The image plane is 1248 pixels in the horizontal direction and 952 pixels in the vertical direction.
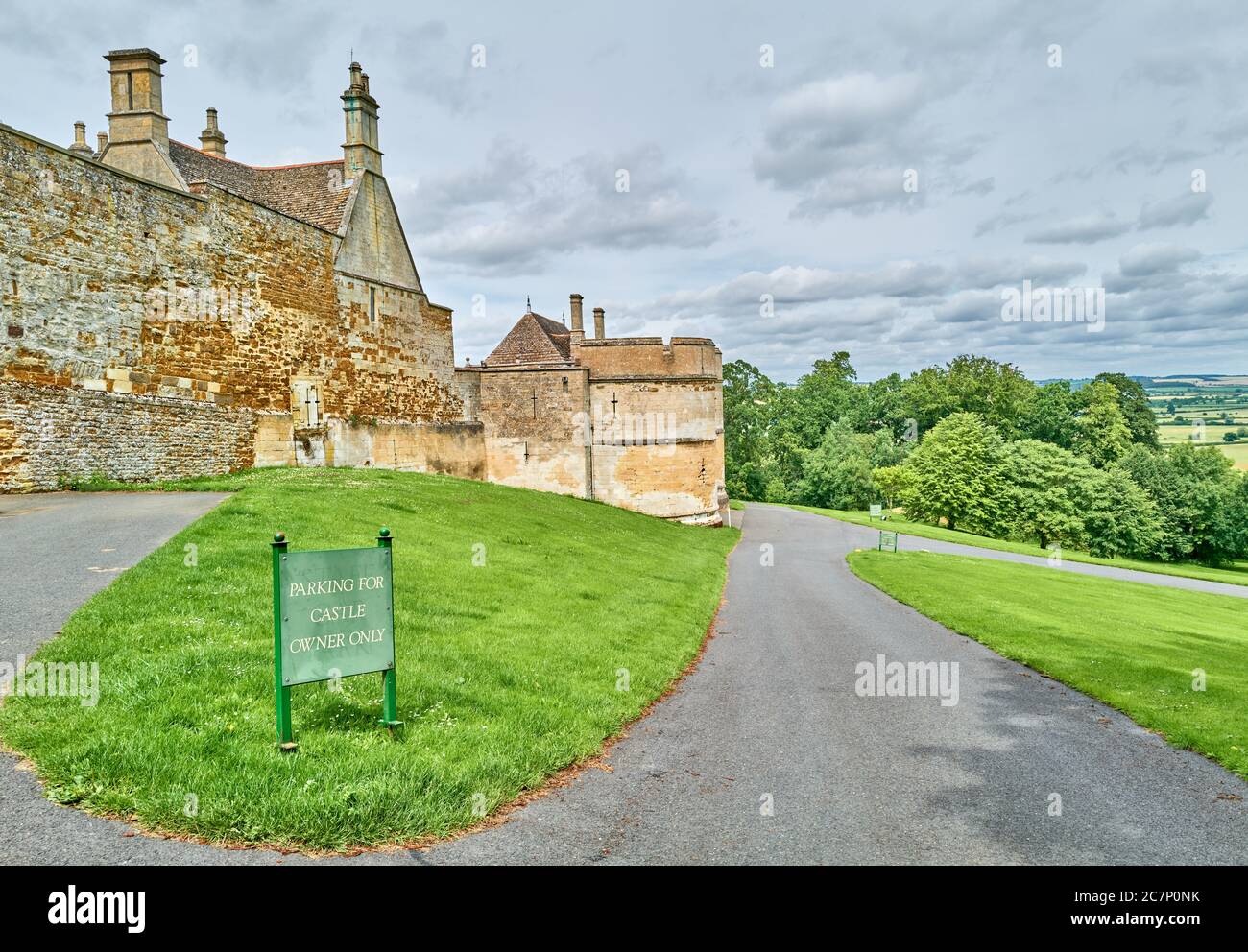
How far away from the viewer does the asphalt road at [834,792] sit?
5.80 metres

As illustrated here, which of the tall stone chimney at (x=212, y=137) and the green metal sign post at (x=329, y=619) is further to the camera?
the tall stone chimney at (x=212, y=137)

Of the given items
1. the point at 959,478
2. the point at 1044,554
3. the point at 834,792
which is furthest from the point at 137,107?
the point at 959,478

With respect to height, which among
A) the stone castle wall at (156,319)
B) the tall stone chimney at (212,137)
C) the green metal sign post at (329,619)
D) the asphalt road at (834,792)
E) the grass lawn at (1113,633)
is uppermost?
the tall stone chimney at (212,137)

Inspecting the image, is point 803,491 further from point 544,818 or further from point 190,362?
point 544,818

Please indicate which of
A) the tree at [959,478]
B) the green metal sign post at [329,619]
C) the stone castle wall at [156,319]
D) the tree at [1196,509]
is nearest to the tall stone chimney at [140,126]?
the stone castle wall at [156,319]

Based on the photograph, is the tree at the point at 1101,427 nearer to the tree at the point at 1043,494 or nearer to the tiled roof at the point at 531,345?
the tree at the point at 1043,494

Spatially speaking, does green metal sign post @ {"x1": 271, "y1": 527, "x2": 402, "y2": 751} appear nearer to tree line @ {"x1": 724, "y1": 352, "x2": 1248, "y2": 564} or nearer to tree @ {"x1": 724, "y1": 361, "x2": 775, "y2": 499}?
tree line @ {"x1": 724, "y1": 352, "x2": 1248, "y2": 564}

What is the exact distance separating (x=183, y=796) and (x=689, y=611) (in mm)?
12752

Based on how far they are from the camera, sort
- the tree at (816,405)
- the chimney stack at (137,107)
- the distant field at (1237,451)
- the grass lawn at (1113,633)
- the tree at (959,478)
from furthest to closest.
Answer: the distant field at (1237,451)
the tree at (816,405)
the tree at (959,478)
the chimney stack at (137,107)
the grass lawn at (1113,633)

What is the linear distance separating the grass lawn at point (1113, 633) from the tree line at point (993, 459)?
35.8 m

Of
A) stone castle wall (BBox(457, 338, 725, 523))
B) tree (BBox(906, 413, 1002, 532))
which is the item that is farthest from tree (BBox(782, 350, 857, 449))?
stone castle wall (BBox(457, 338, 725, 523))

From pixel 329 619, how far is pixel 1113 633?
1797 cm

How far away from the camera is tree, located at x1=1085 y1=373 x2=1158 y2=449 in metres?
102

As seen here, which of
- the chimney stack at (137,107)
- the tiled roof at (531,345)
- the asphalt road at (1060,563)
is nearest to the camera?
the chimney stack at (137,107)
